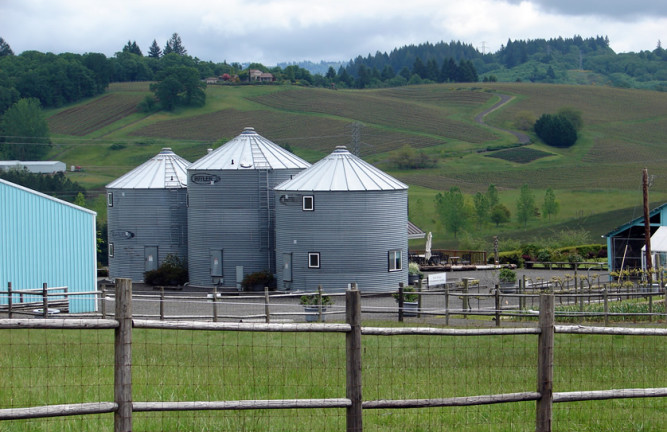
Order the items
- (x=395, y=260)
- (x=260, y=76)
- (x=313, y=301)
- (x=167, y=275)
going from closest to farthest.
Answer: (x=313, y=301) < (x=395, y=260) < (x=167, y=275) < (x=260, y=76)

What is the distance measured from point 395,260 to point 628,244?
15175 millimetres

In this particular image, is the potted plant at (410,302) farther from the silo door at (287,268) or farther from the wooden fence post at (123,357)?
the wooden fence post at (123,357)

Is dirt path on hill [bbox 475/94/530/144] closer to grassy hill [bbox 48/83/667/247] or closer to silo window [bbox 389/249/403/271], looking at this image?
grassy hill [bbox 48/83/667/247]

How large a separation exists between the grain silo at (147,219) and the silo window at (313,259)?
9439 mm

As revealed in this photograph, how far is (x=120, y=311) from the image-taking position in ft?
26.7

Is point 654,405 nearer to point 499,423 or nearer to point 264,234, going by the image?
point 499,423

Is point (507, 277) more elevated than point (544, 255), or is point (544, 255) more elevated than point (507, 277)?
point (544, 255)

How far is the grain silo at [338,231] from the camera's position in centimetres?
4091

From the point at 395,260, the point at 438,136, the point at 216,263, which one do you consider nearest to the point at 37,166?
the point at 438,136

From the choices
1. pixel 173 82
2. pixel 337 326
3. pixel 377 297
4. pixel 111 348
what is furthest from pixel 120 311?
pixel 173 82

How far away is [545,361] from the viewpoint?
369 inches

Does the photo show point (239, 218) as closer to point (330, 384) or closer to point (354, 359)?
point (330, 384)

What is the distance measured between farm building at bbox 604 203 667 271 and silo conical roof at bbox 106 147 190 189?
23505 mm

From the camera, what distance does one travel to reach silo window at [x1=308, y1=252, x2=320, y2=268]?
4109cm
